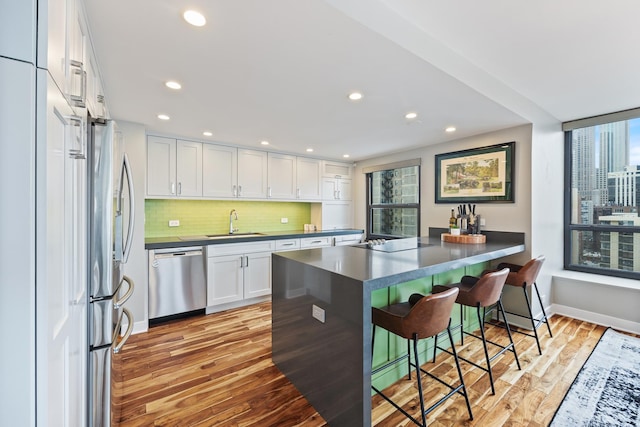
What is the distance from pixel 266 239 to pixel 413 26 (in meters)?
2.88

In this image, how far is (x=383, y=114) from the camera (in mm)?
2693

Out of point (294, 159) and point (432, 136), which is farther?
point (294, 159)

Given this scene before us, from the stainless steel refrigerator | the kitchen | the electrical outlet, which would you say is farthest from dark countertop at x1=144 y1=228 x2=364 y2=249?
the electrical outlet

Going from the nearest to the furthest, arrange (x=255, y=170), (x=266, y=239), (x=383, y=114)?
1. (x=383, y=114)
2. (x=266, y=239)
3. (x=255, y=170)

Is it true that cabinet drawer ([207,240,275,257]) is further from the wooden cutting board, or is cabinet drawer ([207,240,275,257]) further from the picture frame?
the picture frame

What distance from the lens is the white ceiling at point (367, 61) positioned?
141 cm

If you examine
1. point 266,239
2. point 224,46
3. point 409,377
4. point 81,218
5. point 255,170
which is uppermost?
point 224,46

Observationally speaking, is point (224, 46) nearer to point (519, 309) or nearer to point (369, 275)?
point (369, 275)

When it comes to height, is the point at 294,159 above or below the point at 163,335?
above

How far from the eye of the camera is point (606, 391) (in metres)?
1.96

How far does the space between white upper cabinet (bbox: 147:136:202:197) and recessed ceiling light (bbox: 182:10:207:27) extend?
2.32 meters

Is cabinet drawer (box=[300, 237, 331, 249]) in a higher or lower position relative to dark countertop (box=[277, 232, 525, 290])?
lower

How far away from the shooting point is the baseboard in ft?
9.44

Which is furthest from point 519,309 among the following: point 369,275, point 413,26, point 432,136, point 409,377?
point 413,26
